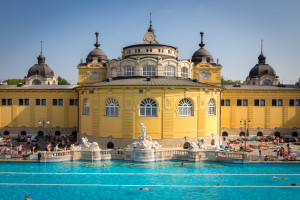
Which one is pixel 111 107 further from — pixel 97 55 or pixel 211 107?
pixel 97 55

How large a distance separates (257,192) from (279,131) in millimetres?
26964

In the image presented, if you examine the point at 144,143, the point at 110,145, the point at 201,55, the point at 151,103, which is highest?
the point at 201,55

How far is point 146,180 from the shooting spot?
2256 cm

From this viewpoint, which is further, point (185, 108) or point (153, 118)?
point (185, 108)

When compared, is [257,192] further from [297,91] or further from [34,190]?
[297,91]

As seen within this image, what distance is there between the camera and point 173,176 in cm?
2355

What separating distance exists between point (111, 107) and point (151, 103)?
5308mm

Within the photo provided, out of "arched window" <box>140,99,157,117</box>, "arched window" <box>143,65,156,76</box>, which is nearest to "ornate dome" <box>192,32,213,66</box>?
"arched window" <box>143,65,156,76</box>

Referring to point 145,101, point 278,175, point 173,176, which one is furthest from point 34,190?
point 278,175

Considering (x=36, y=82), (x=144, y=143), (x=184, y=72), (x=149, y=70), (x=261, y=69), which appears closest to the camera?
(x=144, y=143)

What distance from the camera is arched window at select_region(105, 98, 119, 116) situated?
109 feet

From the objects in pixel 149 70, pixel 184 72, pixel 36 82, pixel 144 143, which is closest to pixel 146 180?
pixel 144 143

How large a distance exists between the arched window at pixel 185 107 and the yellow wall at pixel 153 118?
0.53m

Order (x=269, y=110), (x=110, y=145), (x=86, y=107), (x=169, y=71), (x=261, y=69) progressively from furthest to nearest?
(x=261, y=69), (x=269, y=110), (x=169, y=71), (x=86, y=107), (x=110, y=145)
